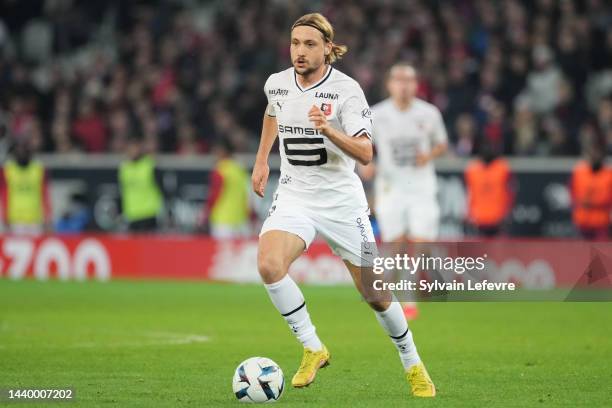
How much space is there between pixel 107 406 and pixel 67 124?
50.8 ft

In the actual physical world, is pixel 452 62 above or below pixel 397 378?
above

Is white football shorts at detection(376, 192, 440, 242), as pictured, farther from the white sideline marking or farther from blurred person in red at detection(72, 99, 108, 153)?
blurred person in red at detection(72, 99, 108, 153)

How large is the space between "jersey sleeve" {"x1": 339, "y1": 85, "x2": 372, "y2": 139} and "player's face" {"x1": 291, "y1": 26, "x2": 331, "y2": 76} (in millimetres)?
309

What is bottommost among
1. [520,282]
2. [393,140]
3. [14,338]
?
[520,282]

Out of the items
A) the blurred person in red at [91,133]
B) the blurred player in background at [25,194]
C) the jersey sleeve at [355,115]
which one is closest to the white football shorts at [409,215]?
the jersey sleeve at [355,115]

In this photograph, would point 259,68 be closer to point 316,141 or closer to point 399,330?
point 316,141

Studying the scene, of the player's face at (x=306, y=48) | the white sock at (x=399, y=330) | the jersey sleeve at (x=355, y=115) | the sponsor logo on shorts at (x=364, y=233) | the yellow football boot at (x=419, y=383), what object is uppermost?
the player's face at (x=306, y=48)

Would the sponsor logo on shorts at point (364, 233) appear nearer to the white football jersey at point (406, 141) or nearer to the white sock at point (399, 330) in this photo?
the white sock at point (399, 330)

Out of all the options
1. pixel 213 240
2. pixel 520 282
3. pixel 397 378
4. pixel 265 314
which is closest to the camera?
pixel 397 378

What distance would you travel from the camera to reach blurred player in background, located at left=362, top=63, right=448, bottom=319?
13711 mm

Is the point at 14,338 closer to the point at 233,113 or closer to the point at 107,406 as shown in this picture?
the point at 107,406

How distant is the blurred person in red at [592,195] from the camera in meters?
18.5

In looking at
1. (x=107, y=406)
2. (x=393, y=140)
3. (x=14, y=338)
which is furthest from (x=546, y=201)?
(x=107, y=406)

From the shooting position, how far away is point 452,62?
2156 centimetres
